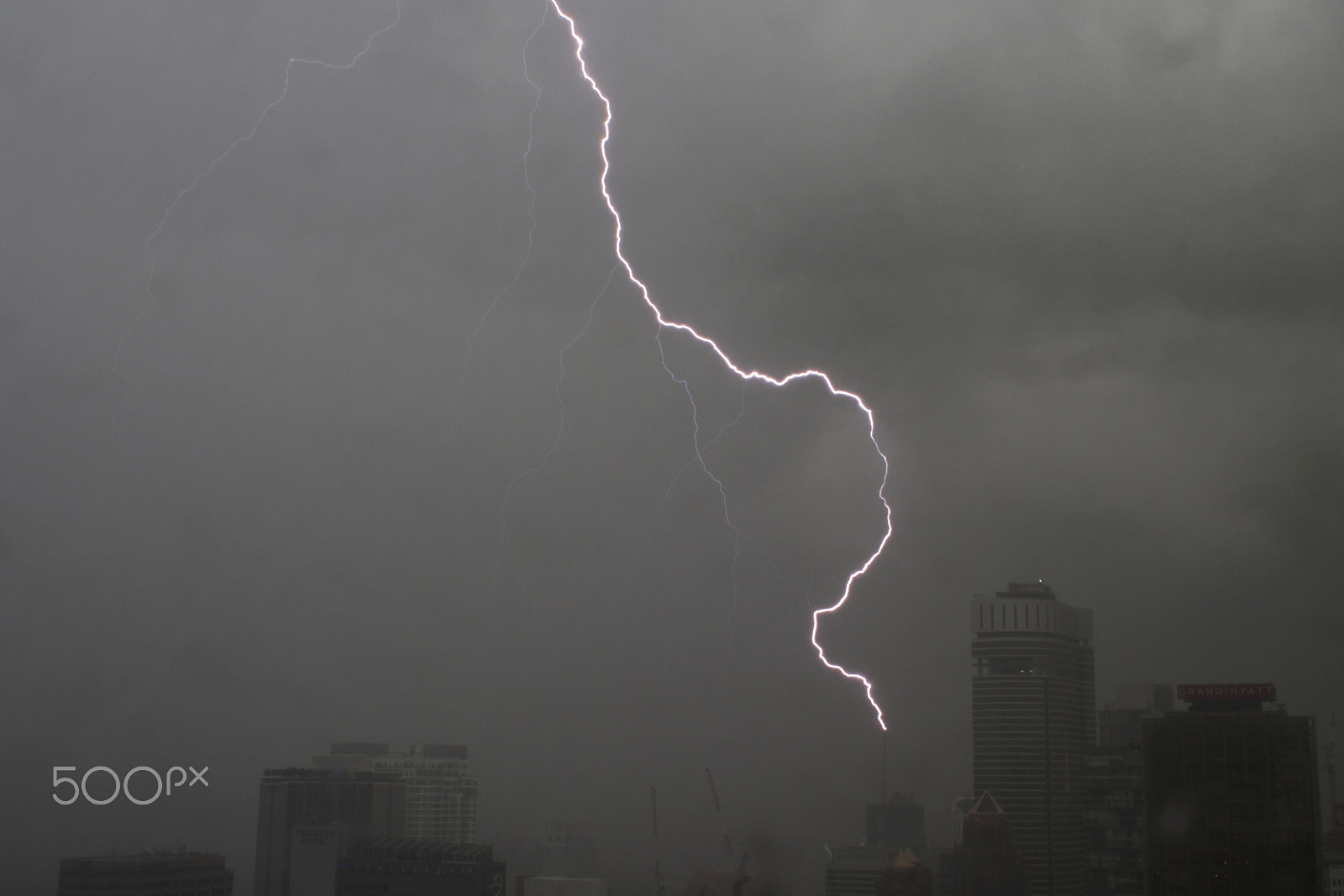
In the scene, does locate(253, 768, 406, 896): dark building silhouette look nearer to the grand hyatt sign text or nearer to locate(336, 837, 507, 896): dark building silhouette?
locate(336, 837, 507, 896): dark building silhouette

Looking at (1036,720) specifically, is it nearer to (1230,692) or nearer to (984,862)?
(984,862)

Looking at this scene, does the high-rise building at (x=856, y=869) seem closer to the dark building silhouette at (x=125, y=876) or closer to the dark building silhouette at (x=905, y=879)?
the dark building silhouette at (x=905, y=879)

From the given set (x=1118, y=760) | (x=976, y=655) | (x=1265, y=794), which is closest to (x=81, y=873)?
(x=1265, y=794)

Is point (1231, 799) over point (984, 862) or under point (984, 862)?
over

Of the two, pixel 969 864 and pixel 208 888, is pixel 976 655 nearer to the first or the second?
pixel 969 864

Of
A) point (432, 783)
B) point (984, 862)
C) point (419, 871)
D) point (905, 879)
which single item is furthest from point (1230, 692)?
point (432, 783)

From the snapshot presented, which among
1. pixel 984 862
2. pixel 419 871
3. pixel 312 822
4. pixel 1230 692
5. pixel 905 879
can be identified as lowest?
pixel 905 879
